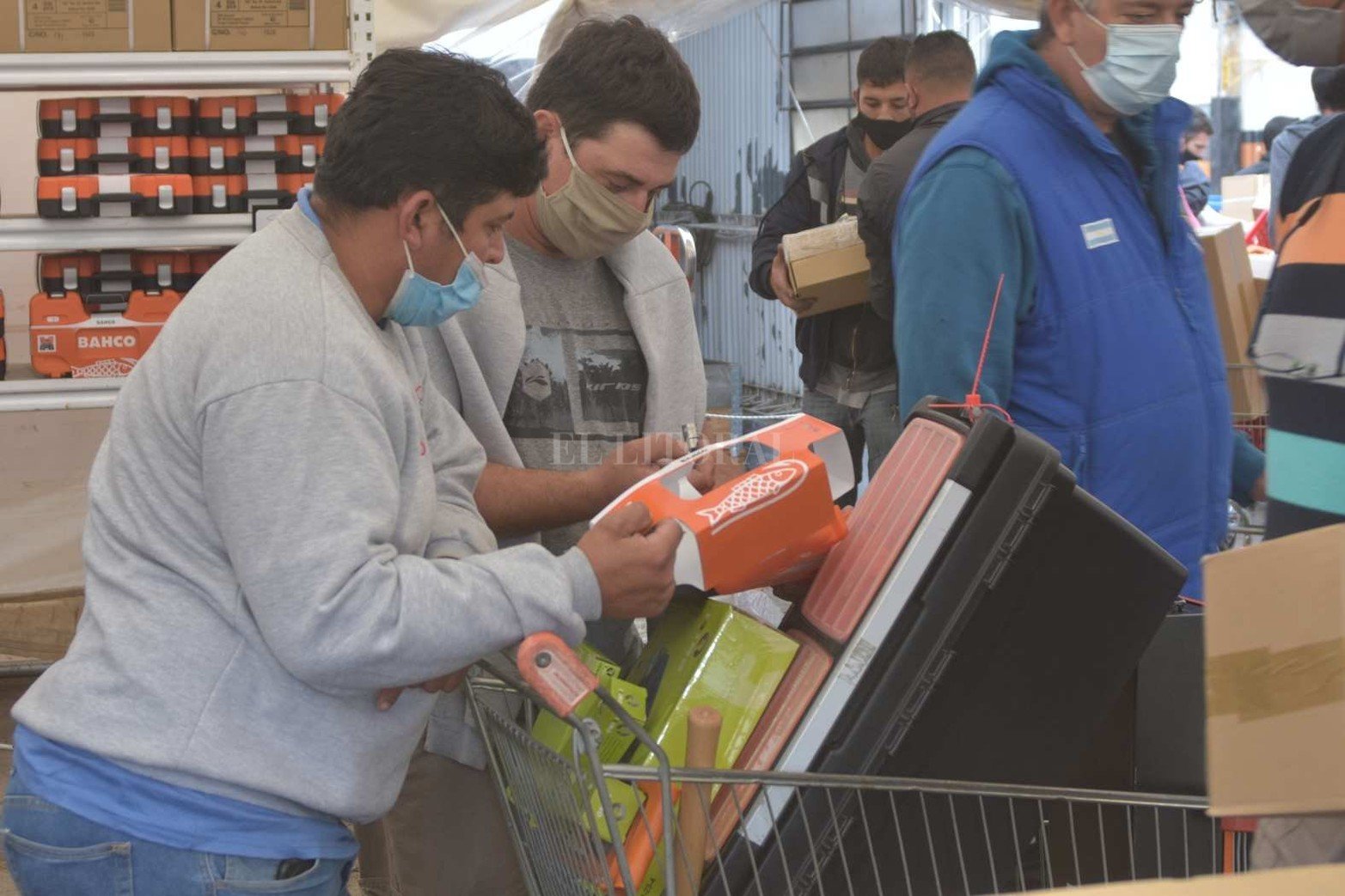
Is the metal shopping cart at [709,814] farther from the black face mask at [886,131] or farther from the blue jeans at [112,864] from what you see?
the black face mask at [886,131]

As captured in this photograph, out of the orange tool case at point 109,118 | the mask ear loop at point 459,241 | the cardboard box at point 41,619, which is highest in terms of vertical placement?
the orange tool case at point 109,118

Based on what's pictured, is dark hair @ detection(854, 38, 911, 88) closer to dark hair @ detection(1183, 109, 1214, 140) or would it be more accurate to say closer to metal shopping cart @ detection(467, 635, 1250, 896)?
metal shopping cart @ detection(467, 635, 1250, 896)

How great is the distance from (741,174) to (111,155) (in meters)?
8.21

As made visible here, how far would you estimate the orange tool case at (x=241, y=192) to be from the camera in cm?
441

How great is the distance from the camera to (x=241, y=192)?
4422mm

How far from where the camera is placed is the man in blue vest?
2439mm

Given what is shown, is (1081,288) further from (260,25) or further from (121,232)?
(121,232)

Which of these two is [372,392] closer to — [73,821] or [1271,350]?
[73,821]

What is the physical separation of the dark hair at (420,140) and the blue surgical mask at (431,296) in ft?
0.17

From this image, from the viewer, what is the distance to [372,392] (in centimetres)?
162

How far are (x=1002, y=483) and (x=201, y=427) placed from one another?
3.02 feet

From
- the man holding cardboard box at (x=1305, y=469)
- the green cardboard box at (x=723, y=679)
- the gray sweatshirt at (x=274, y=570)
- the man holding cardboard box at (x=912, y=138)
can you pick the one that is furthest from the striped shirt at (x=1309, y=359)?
the man holding cardboard box at (x=912, y=138)

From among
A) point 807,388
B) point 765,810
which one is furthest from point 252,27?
point 765,810

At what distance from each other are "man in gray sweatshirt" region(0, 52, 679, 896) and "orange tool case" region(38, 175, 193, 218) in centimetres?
277
